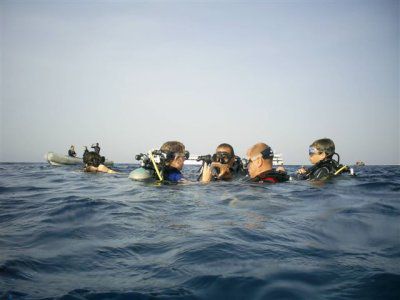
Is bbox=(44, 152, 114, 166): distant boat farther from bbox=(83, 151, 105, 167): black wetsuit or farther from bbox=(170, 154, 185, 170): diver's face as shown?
bbox=(170, 154, 185, 170): diver's face

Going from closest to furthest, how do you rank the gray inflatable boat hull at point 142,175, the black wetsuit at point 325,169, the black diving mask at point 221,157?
the black diving mask at point 221,157 → the black wetsuit at point 325,169 → the gray inflatable boat hull at point 142,175

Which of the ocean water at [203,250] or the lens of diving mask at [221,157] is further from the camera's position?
the lens of diving mask at [221,157]

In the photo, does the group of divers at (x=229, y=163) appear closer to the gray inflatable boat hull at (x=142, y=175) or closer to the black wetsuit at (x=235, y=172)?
the black wetsuit at (x=235, y=172)

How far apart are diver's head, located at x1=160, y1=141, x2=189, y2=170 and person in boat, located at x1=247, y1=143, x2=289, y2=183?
205 cm

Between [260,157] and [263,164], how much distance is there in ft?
0.76

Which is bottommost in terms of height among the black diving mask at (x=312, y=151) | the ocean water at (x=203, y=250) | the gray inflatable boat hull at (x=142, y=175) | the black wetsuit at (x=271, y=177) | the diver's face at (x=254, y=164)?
the ocean water at (x=203, y=250)

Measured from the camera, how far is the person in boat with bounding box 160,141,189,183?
8.76m

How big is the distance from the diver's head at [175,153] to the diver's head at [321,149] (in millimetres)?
4064

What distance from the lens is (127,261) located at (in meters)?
2.90

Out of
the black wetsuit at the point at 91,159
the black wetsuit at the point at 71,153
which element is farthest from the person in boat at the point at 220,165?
the black wetsuit at the point at 71,153

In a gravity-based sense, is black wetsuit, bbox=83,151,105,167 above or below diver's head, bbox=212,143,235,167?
below

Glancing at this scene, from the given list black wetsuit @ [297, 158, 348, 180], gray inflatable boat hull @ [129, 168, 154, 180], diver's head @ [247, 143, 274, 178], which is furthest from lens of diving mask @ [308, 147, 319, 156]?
gray inflatable boat hull @ [129, 168, 154, 180]

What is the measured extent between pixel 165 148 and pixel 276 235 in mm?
5692

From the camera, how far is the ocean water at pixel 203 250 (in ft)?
7.41
